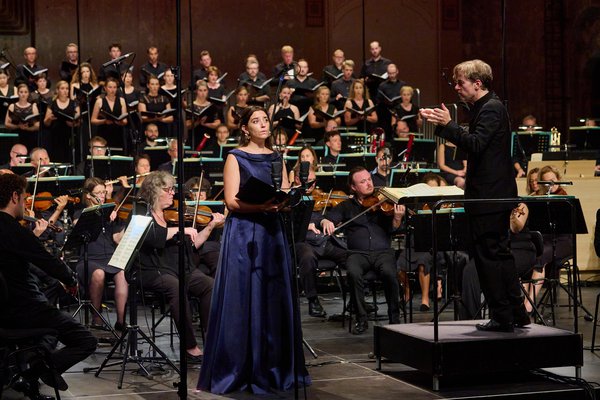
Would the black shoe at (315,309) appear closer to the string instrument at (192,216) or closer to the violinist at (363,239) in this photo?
the violinist at (363,239)

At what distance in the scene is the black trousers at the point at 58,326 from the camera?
5.32 m

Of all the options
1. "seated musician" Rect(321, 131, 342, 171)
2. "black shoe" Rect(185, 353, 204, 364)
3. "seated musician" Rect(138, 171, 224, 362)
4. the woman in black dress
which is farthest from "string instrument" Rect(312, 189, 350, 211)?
the woman in black dress

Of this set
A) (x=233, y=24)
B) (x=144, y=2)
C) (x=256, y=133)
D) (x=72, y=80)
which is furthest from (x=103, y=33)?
(x=256, y=133)

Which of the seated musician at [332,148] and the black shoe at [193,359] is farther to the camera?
the seated musician at [332,148]

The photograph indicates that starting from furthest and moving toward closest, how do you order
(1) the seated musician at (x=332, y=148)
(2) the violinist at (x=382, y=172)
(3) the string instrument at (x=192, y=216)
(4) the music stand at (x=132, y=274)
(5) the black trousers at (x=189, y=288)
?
(1) the seated musician at (x=332, y=148), (2) the violinist at (x=382, y=172), (3) the string instrument at (x=192, y=216), (5) the black trousers at (x=189, y=288), (4) the music stand at (x=132, y=274)

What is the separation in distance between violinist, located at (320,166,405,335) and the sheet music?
2078mm

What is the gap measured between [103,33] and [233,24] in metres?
2.18

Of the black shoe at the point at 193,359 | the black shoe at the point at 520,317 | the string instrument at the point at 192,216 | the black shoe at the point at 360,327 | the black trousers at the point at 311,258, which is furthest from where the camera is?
→ the black trousers at the point at 311,258

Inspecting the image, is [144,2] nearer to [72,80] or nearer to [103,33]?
[103,33]

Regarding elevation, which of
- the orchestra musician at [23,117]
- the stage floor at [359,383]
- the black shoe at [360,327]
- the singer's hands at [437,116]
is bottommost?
the stage floor at [359,383]

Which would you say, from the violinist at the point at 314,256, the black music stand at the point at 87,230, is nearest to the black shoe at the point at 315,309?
the violinist at the point at 314,256

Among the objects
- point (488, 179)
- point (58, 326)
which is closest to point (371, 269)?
point (488, 179)

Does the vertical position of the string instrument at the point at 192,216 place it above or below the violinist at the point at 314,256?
above

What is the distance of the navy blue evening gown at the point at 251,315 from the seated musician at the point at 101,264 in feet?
6.32
